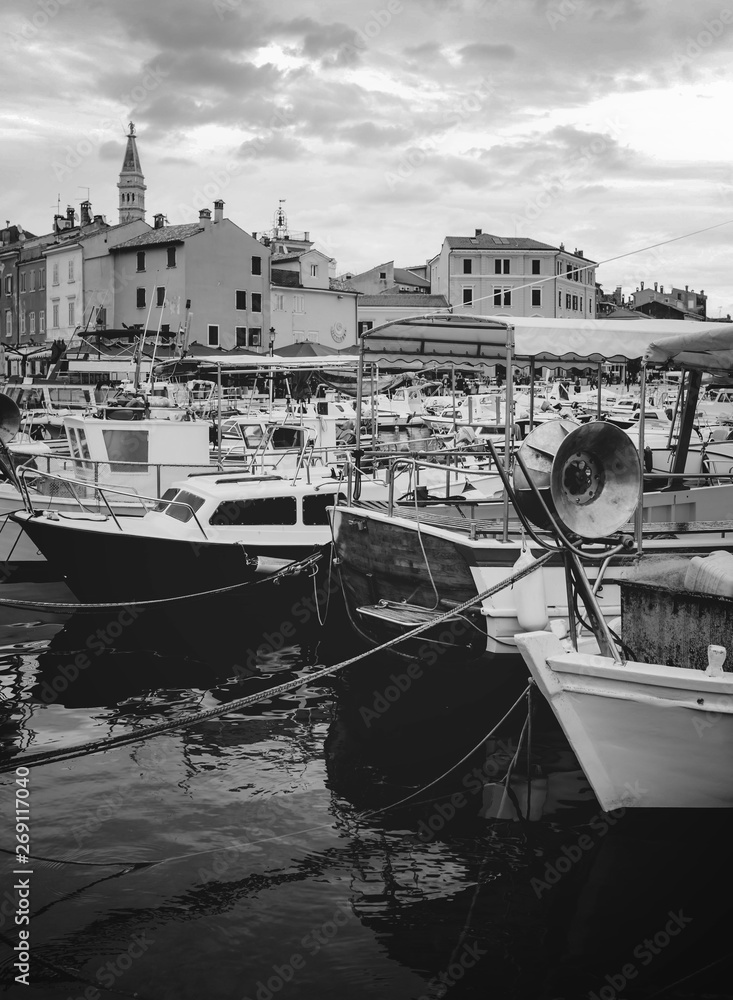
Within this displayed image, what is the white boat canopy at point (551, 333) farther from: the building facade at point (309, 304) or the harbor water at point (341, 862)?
the building facade at point (309, 304)

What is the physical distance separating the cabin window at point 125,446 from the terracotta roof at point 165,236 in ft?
131

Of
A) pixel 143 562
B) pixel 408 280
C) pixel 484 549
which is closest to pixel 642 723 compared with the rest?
pixel 484 549

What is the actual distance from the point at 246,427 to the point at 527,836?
16436 millimetres

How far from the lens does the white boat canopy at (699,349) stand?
9.28 m

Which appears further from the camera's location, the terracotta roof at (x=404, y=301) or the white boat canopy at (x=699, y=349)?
the terracotta roof at (x=404, y=301)

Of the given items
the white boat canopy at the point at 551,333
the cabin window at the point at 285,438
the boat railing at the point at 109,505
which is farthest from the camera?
the cabin window at the point at 285,438

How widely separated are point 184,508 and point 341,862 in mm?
8079

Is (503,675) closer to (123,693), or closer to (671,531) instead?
(671,531)

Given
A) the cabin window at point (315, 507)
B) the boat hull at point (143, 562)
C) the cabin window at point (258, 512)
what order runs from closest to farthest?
the boat hull at point (143, 562), the cabin window at point (258, 512), the cabin window at point (315, 507)

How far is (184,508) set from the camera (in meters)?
14.0

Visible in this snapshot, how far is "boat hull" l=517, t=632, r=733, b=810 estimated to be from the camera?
6.40 metres

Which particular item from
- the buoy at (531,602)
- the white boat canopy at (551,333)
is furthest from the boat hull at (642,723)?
the white boat canopy at (551,333)

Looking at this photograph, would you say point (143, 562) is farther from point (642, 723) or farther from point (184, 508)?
point (642, 723)

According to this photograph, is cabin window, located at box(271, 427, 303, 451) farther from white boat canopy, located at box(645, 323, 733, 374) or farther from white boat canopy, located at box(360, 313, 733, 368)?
white boat canopy, located at box(645, 323, 733, 374)
